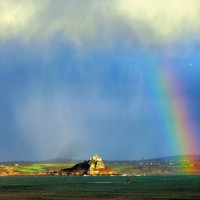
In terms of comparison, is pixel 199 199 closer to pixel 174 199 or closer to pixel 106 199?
pixel 174 199

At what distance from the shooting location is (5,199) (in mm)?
149750

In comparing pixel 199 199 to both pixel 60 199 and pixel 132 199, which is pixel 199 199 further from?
pixel 60 199

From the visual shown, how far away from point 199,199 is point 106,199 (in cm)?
2776

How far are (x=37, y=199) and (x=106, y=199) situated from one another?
21311 mm

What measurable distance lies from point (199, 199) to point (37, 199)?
49047 mm

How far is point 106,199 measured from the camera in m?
150

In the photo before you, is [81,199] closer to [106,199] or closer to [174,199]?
[106,199]

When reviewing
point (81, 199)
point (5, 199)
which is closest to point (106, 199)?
point (81, 199)

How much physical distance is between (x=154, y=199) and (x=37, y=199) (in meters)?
35.9

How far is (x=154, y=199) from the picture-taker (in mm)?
152625

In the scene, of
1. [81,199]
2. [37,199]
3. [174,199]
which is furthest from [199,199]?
[37,199]

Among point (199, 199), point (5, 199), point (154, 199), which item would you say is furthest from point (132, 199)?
point (5, 199)

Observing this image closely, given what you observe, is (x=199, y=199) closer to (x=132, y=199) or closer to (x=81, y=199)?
(x=132, y=199)

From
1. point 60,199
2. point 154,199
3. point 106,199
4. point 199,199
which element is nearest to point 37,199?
point 60,199
